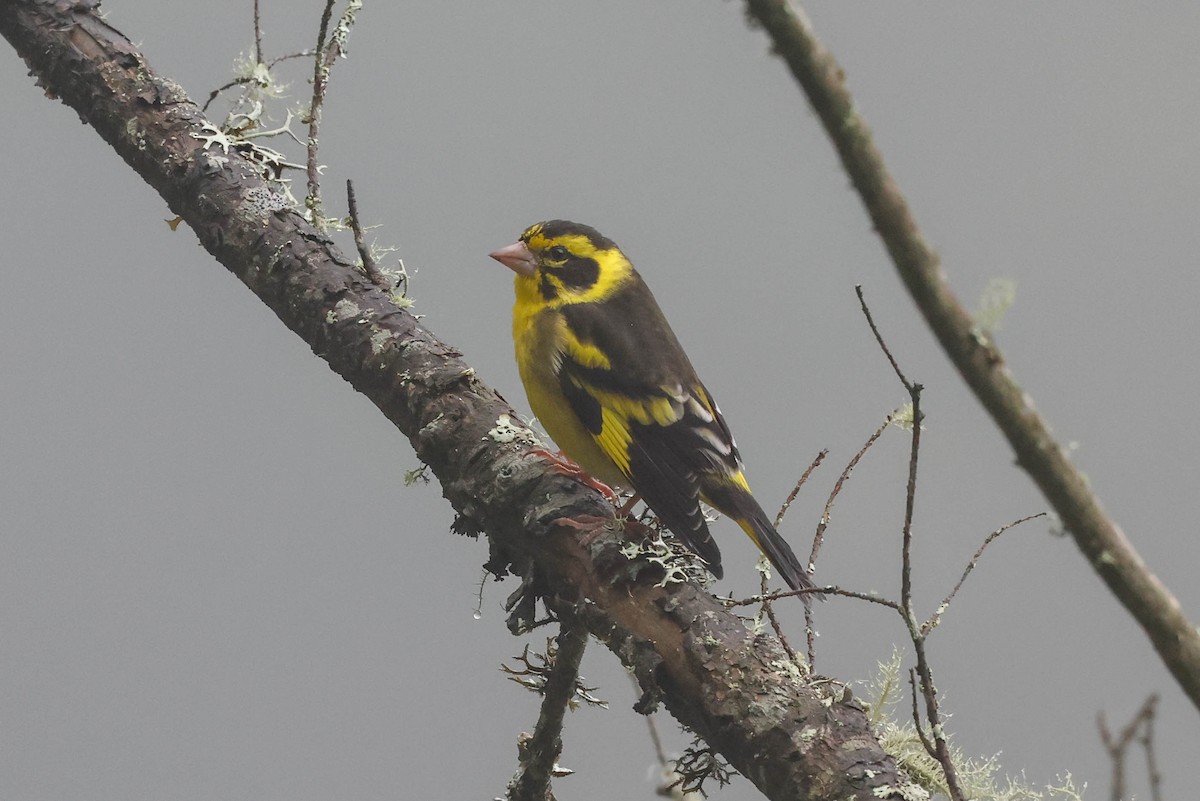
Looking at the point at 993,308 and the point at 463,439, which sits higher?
the point at 463,439

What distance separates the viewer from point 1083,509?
38.3 inches

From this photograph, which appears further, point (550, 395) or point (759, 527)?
point (550, 395)

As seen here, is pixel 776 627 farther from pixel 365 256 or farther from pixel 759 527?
pixel 365 256

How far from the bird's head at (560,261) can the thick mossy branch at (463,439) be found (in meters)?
0.57

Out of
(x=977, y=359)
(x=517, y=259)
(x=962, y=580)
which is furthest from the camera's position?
(x=517, y=259)

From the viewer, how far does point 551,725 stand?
2547 millimetres

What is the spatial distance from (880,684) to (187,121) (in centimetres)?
201

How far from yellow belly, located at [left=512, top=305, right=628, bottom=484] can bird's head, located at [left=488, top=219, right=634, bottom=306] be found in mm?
106

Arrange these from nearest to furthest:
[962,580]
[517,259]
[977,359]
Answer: [977,359] → [962,580] → [517,259]

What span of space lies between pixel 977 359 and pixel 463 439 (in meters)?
1.80

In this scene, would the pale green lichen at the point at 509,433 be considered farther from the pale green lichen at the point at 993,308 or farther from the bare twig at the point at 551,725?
the pale green lichen at the point at 993,308

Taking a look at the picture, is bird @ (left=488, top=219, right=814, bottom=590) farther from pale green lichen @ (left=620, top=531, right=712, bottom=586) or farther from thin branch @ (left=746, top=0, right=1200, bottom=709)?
thin branch @ (left=746, top=0, right=1200, bottom=709)

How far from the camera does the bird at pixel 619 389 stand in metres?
2.76

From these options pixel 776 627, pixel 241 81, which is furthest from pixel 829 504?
pixel 241 81
